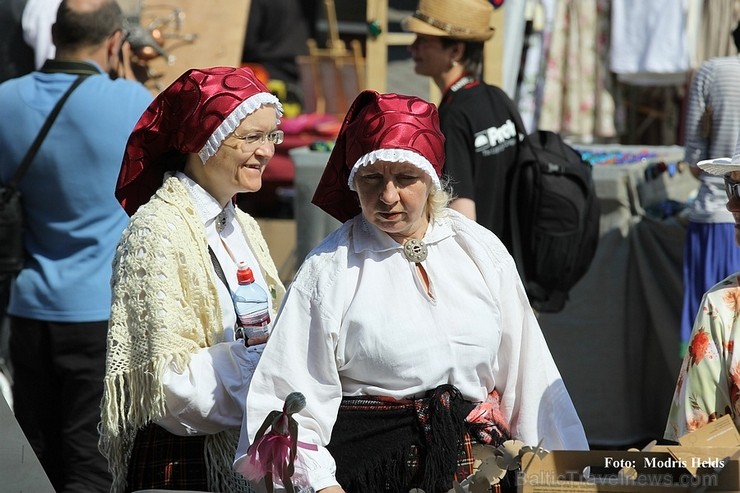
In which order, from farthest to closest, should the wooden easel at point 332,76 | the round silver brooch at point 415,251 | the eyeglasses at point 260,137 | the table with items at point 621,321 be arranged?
1. the wooden easel at point 332,76
2. the table with items at point 621,321
3. the eyeglasses at point 260,137
4. the round silver brooch at point 415,251

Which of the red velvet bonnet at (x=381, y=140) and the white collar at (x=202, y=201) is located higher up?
the red velvet bonnet at (x=381, y=140)

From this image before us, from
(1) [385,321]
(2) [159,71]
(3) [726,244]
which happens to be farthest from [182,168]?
(2) [159,71]

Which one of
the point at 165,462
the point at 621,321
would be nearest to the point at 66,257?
the point at 165,462

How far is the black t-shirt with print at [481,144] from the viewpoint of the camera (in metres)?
4.58

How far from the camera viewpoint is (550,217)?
491 centimetres

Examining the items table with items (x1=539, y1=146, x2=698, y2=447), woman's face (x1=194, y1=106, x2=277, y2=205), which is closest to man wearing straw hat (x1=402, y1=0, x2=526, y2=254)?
table with items (x1=539, y1=146, x2=698, y2=447)

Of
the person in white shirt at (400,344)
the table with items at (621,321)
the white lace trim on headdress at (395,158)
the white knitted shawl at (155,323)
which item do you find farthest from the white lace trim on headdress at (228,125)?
the table with items at (621,321)

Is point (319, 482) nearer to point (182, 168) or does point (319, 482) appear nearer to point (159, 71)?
point (182, 168)

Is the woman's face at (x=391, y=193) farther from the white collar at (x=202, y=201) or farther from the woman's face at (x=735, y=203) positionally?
the woman's face at (x=735, y=203)

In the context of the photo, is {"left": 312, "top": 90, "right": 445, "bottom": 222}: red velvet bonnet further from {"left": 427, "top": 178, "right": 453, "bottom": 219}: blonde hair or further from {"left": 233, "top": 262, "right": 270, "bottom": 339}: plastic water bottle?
{"left": 233, "top": 262, "right": 270, "bottom": 339}: plastic water bottle

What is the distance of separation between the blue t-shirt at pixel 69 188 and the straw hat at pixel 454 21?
4.08 ft

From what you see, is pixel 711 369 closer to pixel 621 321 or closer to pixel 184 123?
pixel 184 123

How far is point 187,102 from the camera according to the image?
3229 mm

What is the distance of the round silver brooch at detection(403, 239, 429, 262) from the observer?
2.81 meters
